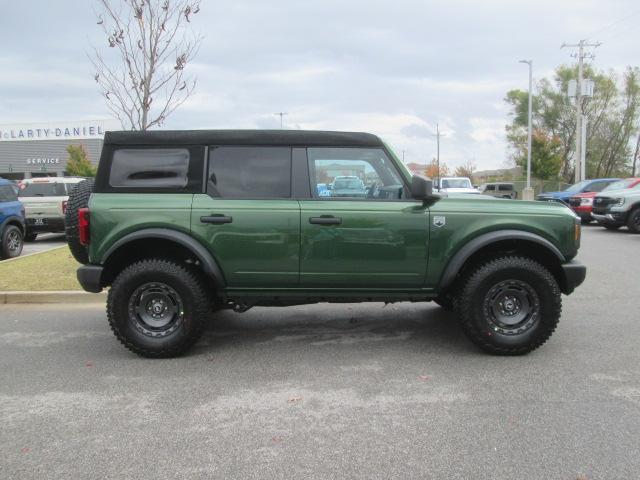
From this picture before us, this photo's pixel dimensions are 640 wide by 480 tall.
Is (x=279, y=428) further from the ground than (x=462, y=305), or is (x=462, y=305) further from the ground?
(x=462, y=305)

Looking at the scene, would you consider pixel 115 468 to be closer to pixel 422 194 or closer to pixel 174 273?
pixel 174 273

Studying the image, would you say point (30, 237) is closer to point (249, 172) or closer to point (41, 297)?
point (41, 297)

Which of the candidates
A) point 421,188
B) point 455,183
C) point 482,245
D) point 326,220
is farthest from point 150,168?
point 455,183

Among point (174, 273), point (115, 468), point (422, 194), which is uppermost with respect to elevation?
point (422, 194)

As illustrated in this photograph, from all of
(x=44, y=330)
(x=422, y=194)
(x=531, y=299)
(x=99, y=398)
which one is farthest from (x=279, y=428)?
(x=44, y=330)

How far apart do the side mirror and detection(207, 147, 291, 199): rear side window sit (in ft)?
3.55

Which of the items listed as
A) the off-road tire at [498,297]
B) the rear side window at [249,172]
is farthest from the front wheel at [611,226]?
the rear side window at [249,172]

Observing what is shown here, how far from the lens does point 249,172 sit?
15.4 feet

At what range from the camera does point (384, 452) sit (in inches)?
120

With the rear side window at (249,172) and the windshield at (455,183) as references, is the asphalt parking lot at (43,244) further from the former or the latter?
the windshield at (455,183)

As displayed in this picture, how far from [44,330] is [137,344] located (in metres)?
1.71

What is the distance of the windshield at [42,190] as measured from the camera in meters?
13.7

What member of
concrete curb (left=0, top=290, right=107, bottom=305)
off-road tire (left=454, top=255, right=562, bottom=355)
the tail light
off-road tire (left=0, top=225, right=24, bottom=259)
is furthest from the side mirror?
off-road tire (left=0, top=225, right=24, bottom=259)

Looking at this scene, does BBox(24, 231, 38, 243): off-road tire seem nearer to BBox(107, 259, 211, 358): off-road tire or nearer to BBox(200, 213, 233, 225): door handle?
BBox(107, 259, 211, 358): off-road tire
